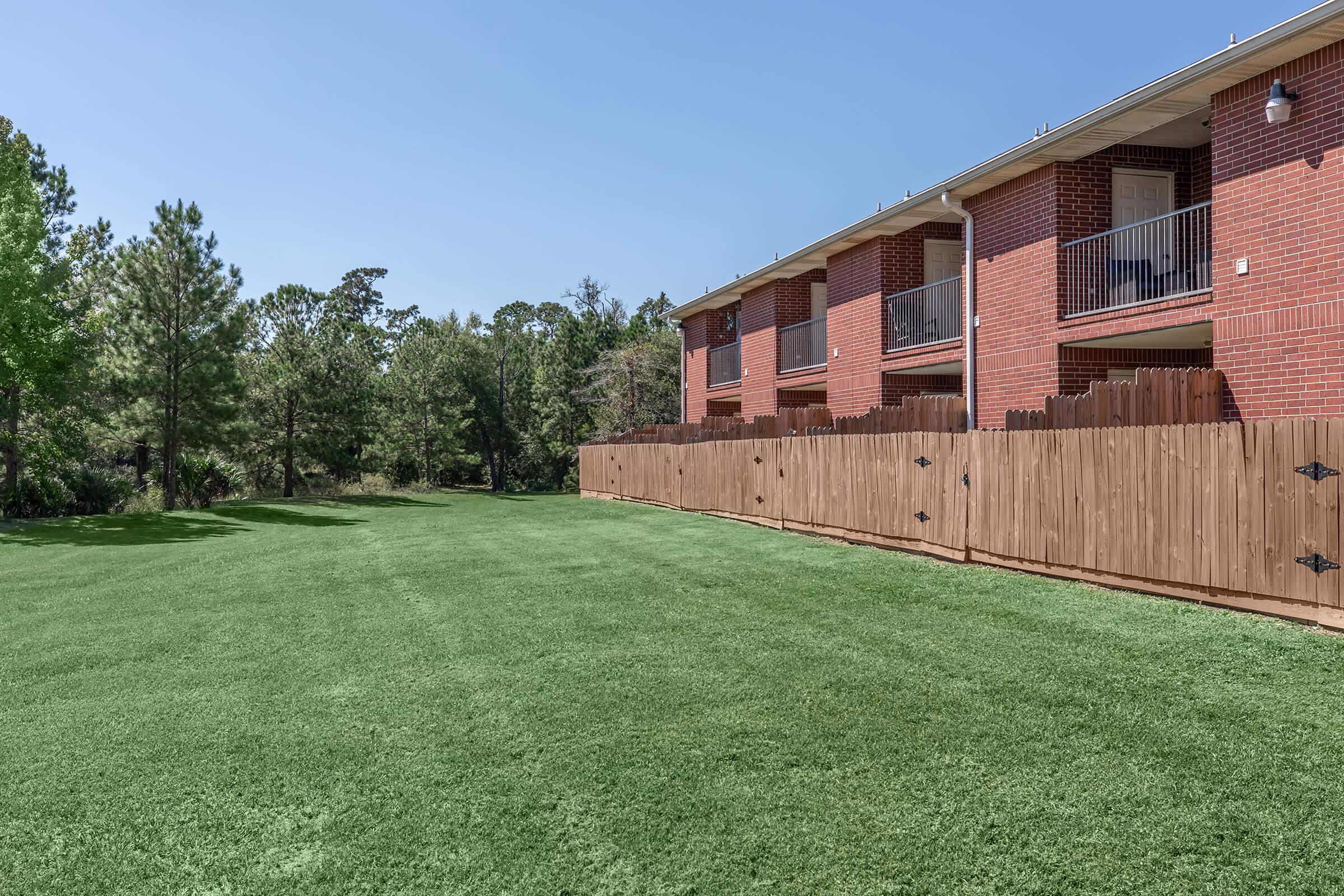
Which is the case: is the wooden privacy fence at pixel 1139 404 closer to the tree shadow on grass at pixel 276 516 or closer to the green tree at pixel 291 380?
the tree shadow on grass at pixel 276 516

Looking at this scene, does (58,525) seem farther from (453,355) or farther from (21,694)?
(453,355)

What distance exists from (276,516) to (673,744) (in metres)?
19.5

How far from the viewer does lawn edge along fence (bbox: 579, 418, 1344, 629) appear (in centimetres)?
650

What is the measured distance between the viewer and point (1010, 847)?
3334 mm

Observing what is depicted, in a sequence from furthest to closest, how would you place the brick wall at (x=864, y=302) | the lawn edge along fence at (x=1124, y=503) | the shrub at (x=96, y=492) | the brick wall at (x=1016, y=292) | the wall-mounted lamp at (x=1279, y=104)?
the shrub at (x=96, y=492)
the brick wall at (x=864, y=302)
the brick wall at (x=1016, y=292)
the wall-mounted lamp at (x=1279, y=104)
the lawn edge along fence at (x=1124, y=503)

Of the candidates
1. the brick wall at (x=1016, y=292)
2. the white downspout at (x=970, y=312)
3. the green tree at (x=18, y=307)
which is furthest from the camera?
the green tree at (x=18, y=307)

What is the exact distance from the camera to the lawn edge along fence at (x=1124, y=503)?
6496 millimetres

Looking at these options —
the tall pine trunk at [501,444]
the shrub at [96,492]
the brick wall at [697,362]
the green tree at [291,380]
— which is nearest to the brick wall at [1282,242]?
the brick wall at [697,362]

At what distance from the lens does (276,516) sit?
70.0ft

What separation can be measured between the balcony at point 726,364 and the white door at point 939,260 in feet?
25.8

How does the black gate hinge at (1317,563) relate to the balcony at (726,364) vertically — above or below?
below

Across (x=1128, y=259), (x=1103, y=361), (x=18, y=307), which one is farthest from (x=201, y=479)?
(x=1128, y=259)

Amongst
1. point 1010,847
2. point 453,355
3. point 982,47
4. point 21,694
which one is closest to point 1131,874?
point 1010,847

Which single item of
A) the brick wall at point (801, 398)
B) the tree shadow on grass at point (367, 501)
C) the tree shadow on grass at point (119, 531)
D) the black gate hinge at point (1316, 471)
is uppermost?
the brick wall at point (801, 398)
